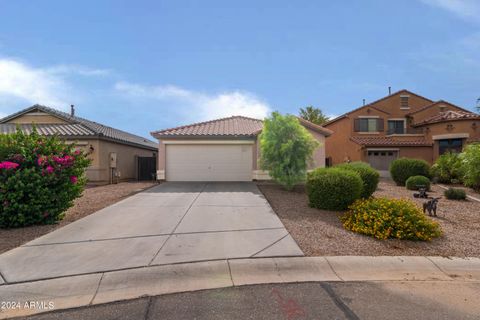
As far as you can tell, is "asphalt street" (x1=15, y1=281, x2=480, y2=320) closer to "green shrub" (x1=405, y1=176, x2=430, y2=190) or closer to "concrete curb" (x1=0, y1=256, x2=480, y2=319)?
"concrete curb" (x1=0, y1=256, x2=480, y2=319)

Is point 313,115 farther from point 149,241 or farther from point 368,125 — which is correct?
point 149,241

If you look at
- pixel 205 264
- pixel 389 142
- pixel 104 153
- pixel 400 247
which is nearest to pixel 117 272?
pixel 205 264

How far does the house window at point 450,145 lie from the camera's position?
22.6 meters

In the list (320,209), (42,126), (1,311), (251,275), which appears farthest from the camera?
(42,126)

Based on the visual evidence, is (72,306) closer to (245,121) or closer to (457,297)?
(457,297)

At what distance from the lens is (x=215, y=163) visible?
685 inches

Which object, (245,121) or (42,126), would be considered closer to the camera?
(42,126)

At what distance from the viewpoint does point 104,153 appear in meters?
17.5

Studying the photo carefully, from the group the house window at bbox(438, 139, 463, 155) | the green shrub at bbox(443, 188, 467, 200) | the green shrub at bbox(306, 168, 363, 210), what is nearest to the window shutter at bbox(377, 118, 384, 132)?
the house window at bbox(438, 139, 463, 155)

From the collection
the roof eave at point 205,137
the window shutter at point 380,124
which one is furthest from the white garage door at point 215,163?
the window shutter at point 380,124

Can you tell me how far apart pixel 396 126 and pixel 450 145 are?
5710mm

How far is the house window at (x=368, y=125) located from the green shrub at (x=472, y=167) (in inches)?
555

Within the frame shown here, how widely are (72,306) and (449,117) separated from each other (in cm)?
2788

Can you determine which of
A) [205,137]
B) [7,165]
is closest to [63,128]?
[205,137]
